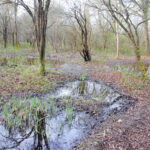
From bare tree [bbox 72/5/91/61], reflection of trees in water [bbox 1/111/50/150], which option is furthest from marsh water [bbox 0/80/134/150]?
bare tree [bbox 72/5/91/61]

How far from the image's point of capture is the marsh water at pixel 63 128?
11.0 ft

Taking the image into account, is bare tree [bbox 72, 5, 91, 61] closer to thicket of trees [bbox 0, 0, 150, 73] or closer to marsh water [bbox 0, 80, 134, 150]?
thicket of trees [bbox 0, 0, 150, 73]

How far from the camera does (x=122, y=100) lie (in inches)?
234

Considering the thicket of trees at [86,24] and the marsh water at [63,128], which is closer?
the marsh water at [63,128]

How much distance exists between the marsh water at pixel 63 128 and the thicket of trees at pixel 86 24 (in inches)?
128

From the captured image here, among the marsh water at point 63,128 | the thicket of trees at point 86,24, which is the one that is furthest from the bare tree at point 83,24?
the marsh water at point 63,128

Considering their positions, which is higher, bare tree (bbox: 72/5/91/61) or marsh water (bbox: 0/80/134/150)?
bare tree (bbox: 72/5/91/61)

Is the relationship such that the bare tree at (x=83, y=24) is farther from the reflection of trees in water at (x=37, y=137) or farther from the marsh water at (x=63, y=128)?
the reflection of trees in water at (x=37, y=137)

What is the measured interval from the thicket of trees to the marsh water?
3.25 m

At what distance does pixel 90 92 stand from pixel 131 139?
3.58 meters

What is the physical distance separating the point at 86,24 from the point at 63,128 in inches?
620

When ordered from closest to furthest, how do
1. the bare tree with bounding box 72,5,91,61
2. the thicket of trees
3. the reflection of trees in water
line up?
the reflection of trees in water, the thicket of trees, the bare tree with bounding box 72,5,91,61

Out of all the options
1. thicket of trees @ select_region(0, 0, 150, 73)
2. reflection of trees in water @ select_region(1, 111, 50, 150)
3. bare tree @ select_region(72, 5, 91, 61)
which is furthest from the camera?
bare tree @ select_region(72, 5, 91, 61)

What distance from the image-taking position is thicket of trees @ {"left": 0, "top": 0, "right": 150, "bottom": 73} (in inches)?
301
